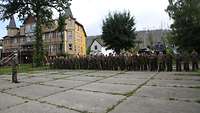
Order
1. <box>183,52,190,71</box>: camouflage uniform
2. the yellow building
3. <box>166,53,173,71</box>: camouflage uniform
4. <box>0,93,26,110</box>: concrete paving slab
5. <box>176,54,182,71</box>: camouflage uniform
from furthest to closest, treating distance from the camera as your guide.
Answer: the yellow building → <box>166,53,173,71</box>: camouflage uniform → <box>176,54,182,71</box>: camouflage uniform → <box>183,52,190,71</box>: camouflage uniform → <box>0,93,26,110</box>: concrete paving slab

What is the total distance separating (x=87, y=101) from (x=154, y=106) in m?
1.89

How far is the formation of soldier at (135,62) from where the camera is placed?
1658cm

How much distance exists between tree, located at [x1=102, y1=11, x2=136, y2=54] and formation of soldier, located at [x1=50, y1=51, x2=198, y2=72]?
1443cm

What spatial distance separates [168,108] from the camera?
19.0 ft

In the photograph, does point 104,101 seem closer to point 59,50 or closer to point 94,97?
point 94,97

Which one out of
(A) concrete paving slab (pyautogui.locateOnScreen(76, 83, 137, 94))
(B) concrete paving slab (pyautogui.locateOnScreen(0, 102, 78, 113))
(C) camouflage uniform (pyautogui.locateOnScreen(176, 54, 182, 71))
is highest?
(C) camouflage uniform (pyautogui.locateOnScreen(176, 54, 182, 71))

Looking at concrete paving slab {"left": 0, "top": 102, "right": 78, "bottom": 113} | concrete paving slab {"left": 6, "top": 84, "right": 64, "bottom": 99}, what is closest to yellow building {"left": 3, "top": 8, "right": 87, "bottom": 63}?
concrete paving slab {"left": 6, "top": 84, "right": 64, "bottom": 99}

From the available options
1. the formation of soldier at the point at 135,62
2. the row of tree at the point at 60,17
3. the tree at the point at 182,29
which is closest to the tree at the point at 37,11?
the row of tree at the point at 60,17

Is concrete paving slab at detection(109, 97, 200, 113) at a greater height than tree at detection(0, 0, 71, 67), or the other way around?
tree at detection(0, 0, 71, 67)

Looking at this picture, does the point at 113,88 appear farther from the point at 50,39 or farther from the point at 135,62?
the point at 50,39

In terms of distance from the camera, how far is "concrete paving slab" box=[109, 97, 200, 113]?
5.58 m

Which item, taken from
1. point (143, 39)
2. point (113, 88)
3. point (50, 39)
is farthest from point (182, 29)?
point (143, 39)

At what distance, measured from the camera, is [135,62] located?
18.3 metres

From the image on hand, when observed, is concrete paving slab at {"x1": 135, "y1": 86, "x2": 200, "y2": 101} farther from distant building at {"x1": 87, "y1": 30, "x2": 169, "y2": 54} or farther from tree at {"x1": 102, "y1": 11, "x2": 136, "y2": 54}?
distant building at {"x1": 87, "y1": 30, "x2": 169, "y2": 54}
